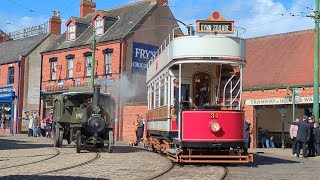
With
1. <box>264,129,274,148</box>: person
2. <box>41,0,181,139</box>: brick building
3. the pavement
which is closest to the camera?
the pavement

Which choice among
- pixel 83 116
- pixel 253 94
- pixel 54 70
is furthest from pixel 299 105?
pixel 54 70

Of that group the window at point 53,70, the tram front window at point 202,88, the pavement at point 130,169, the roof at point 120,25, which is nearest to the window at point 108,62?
the roof at point 120,25

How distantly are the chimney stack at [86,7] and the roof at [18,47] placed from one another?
3.51 m

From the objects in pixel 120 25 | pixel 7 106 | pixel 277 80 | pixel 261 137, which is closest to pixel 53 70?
pixel 7 106

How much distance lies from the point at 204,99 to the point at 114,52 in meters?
19.8

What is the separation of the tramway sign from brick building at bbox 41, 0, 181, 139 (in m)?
16.7

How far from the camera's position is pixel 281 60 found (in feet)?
95.8

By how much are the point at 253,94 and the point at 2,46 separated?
98.6 ft

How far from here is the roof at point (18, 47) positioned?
42.5 m

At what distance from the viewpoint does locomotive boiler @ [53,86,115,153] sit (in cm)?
1867

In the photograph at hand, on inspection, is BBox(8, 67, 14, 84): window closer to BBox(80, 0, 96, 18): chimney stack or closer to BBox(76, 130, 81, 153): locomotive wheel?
BBox(80, 0, 96, 18): chimney stack

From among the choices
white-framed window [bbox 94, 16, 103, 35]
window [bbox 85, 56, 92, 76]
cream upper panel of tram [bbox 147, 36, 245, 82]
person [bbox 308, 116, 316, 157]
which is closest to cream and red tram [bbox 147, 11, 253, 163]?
cream upper panel of tram [bbox 147, 36, 245, 82]

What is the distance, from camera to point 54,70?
39.9 meters

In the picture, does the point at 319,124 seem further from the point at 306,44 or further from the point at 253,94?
the point at 306,44
